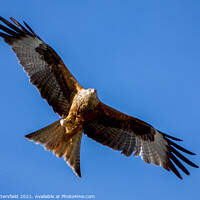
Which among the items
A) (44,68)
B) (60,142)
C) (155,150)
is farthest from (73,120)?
(155,150)

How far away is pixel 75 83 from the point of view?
34.6ft

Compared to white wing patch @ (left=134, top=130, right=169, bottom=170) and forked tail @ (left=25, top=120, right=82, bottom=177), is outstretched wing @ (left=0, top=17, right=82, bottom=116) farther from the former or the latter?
white wing patch @ (left=134, top=130, right=169, bottom=170)

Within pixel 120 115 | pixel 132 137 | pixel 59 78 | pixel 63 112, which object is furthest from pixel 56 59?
pixel 132 137

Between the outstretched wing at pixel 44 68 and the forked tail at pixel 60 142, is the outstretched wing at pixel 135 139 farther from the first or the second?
the outstretched wing at pixel 44 68

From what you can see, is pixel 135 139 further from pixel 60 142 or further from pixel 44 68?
pixel 44 68

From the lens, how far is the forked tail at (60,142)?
10.3 m

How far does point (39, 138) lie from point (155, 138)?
2.96 m

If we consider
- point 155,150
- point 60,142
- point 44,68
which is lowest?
point 155,150

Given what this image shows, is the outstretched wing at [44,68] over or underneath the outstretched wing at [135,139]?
over

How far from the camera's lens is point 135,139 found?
11.2 metres

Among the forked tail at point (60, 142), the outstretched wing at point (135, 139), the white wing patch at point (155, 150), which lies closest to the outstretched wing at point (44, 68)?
the forked tail at point (60, 142)

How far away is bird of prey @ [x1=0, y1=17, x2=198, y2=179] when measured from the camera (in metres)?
10.3

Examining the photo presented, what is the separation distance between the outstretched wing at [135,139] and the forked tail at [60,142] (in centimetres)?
51

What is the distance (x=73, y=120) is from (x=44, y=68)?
1.46 metres
